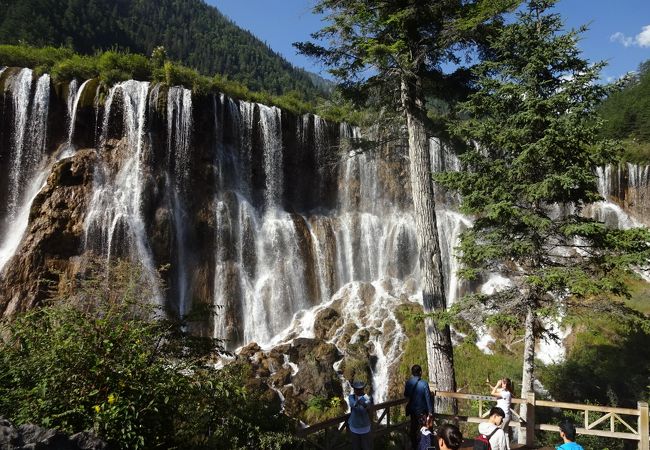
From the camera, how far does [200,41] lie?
103 meters

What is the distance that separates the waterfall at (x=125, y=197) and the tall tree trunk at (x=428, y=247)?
A: 1326 centimetres

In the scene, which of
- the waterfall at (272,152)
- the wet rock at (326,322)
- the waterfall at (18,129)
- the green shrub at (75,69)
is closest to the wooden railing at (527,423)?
the wet rock at (326,322)

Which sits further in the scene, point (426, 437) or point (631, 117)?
point (631, 117)

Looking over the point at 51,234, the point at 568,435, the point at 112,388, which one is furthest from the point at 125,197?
the point at 568,435

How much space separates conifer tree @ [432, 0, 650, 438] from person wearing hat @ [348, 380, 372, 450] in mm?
3745

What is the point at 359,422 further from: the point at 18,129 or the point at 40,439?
the point at 18,129

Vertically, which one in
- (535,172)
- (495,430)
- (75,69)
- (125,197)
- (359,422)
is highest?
(75,69)

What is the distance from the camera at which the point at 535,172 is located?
8742 millimetres

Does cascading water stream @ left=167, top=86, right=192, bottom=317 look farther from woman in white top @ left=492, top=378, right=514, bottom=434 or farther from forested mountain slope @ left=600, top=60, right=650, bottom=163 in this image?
forested mountain slope @ left=600, top=60, right=650, bottom=163

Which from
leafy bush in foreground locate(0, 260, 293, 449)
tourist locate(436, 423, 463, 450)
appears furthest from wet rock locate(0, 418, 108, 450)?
tourist locate(436, 423, 463, 450)

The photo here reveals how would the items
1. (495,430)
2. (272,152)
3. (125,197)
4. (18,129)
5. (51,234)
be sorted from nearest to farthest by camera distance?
(495,430)
(51,234)
(18,129)
(125,197)
(272,152)

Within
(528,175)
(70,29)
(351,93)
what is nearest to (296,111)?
(351,93)

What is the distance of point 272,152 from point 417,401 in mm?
19501

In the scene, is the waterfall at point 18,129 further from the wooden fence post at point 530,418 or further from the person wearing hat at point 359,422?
the wooden fence post at point 530,418
